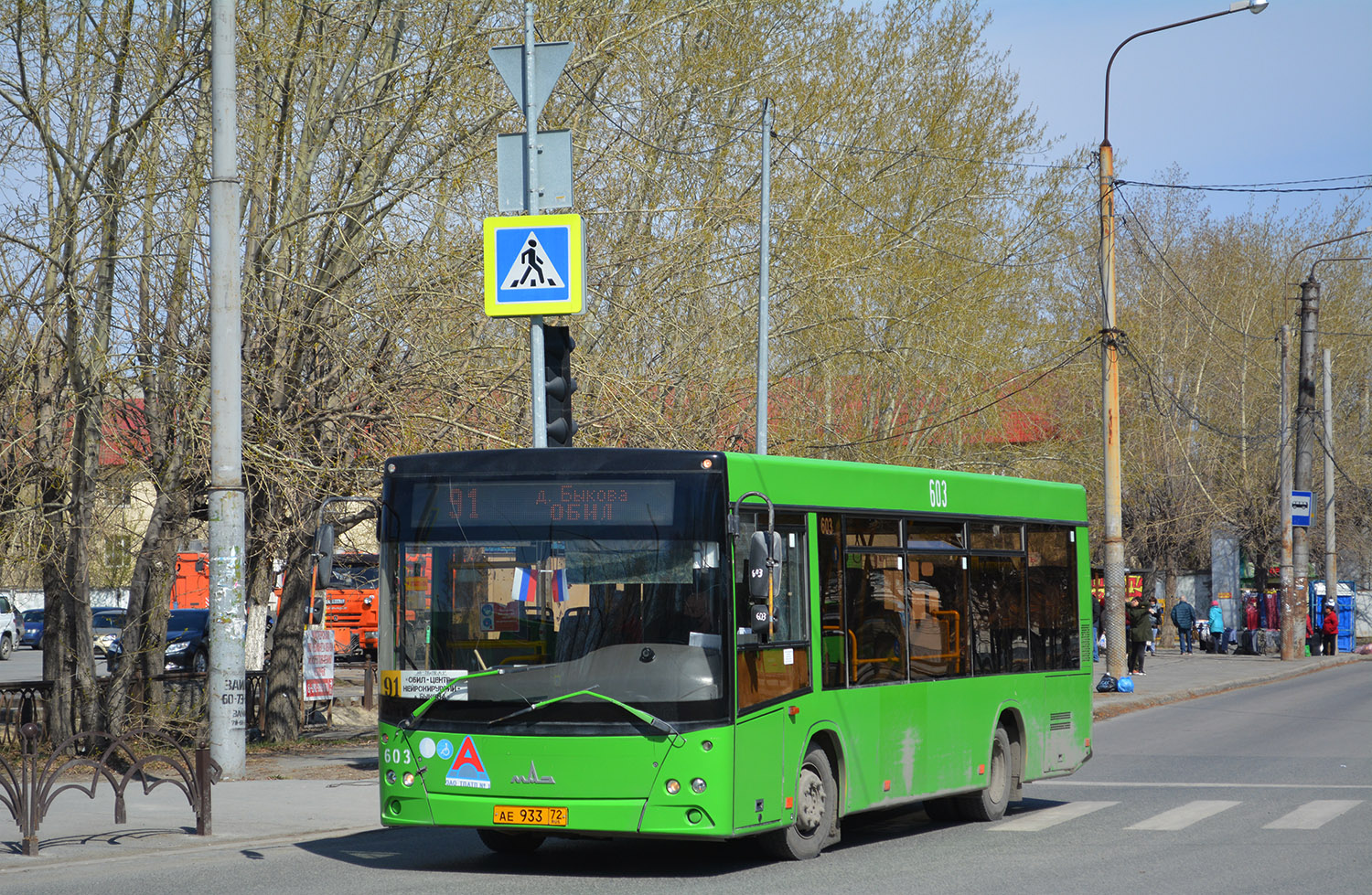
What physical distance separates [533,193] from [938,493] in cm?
469

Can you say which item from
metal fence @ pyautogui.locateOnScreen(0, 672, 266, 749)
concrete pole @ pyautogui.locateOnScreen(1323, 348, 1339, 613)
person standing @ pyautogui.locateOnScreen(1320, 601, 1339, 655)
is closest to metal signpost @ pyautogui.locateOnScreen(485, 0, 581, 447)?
metal fence @ pyautogui.locateOnScreen(0, 672, 266, 749)

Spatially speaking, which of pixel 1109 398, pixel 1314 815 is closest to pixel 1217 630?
pixel 1109 398

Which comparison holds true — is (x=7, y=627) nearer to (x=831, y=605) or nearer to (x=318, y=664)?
(x=318, y=664)

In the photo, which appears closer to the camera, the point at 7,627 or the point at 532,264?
the point at 532,264

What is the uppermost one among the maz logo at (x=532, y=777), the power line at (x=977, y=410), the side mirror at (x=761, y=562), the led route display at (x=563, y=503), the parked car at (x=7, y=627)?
the power line at (x=977, y=410)

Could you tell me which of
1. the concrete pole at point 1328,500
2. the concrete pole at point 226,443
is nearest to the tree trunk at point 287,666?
the concrete pole at point 226,443

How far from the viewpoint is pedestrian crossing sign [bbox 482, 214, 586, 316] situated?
13.2 meters

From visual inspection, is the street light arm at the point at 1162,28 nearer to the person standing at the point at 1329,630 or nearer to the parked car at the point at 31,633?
the person standing at the point at 1329,630

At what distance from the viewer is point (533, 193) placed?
13766 millimetres

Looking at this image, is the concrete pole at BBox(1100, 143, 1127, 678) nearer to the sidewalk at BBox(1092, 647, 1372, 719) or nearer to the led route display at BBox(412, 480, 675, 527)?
the sidewalk at BBox(1092, 647, 1372, 719)

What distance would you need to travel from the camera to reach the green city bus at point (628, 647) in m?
8.98

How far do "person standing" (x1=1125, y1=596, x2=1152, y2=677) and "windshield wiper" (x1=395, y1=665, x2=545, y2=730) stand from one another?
24395 mm

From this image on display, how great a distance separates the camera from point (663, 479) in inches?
364

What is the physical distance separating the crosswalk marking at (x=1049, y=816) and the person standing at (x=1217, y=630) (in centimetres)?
3173
